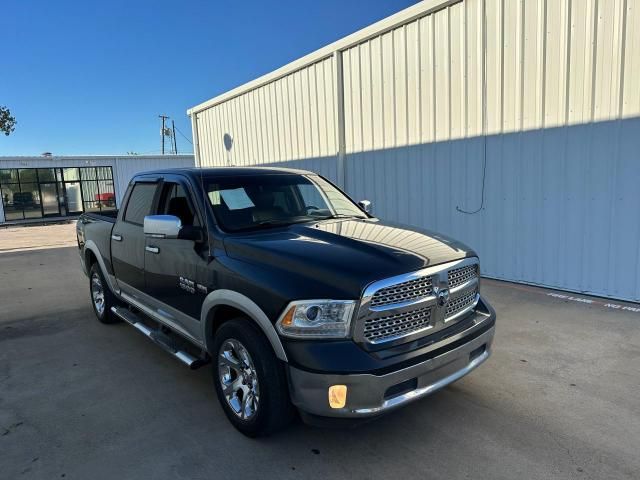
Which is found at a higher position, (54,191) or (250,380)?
(54,191)

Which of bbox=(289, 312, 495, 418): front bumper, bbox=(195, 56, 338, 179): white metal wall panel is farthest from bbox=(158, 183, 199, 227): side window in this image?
bbox=(195, 56, 338, 179): white metal wall panel

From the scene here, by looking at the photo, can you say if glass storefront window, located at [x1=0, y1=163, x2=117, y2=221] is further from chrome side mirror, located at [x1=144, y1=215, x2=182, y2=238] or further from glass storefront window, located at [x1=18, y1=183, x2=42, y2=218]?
chrome side mirror, located at [x1=144, y1=215, x2=182, y2=238]

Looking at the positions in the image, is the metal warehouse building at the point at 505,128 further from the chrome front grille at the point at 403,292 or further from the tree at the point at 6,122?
the tree at the point at 6,122

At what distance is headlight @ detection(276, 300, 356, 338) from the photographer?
103 inches

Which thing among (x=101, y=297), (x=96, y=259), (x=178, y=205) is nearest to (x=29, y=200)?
(x=96, y=259)

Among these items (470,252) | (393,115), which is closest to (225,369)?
(470,252)

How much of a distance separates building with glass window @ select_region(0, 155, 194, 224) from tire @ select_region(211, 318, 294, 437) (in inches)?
1075

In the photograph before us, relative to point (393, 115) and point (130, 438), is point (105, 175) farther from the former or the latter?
point (130, 438)

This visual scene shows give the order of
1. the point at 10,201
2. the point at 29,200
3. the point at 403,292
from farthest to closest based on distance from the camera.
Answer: the point at 29,200 < the point at 10,201 < the point at 403,292

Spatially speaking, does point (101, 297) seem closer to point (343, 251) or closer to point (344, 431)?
point (344, 431)

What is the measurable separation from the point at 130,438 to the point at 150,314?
1.43m

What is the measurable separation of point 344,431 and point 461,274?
136 centimetres

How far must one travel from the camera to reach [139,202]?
4.70m

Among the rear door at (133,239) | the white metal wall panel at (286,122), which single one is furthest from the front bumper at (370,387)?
the white metal wall panel at (286,122)
